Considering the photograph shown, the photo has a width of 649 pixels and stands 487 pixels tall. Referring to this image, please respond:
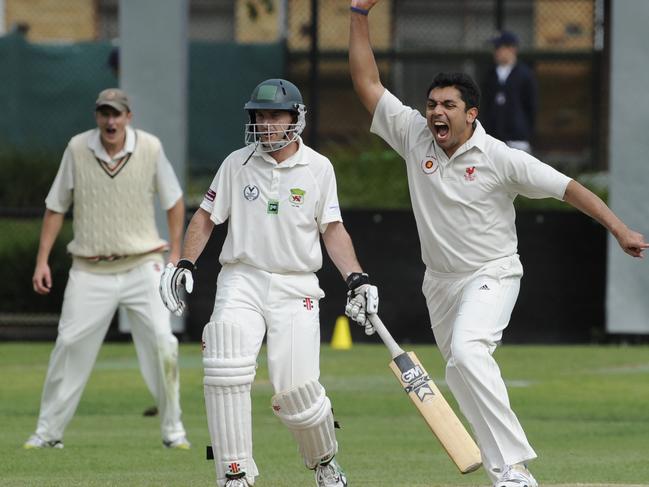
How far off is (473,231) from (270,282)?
1000 mm

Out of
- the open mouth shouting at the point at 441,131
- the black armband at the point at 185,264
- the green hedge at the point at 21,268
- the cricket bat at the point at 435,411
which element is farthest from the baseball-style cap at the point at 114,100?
the green hedge at the point at 21,268

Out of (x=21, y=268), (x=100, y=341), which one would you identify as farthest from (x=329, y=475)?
(x=21, y=268)

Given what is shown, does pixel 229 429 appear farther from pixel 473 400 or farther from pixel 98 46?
pixel 98 46

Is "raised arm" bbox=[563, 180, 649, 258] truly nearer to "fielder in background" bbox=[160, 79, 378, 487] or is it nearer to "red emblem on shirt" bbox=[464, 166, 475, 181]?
"red emblem on shirt" bbox=[464, 166, 475, 181]

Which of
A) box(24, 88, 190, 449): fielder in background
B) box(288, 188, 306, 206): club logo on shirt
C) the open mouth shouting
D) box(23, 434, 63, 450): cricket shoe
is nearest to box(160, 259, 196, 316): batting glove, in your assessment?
box(288, 188, 306, 206): club logo on shirt

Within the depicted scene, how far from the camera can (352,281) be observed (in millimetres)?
7395

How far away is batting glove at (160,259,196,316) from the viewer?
7.39 m

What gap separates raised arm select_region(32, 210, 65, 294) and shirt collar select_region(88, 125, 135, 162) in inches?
17.2

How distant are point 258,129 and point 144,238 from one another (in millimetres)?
2699

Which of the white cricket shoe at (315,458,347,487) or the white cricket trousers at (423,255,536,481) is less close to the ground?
the white cricket trousers at (423,255,536,481)

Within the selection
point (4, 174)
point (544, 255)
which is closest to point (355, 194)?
point (544, 255)

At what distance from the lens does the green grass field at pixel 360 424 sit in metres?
8.56

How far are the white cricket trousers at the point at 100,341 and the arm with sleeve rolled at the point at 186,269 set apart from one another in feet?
7.77

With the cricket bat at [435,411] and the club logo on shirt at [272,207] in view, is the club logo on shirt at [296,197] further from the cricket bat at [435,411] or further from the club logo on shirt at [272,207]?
the cricket bat at [435,411]
